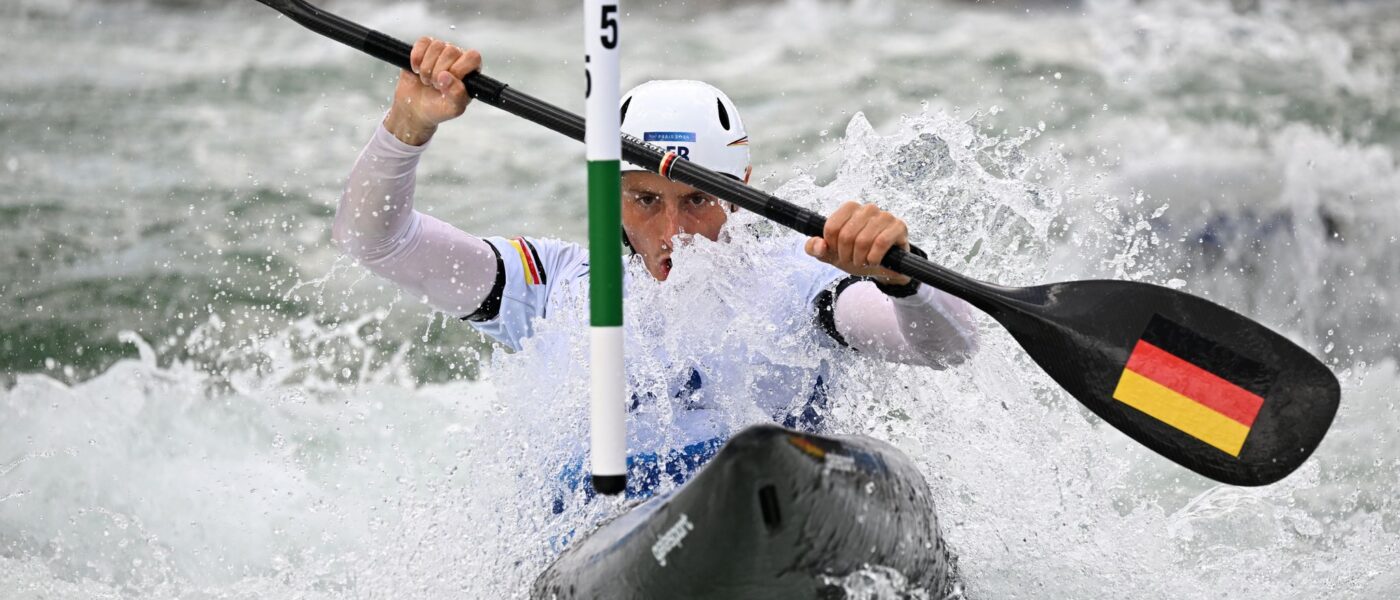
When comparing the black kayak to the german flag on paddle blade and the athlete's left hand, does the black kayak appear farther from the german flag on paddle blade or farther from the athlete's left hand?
the german flag on paddle blade

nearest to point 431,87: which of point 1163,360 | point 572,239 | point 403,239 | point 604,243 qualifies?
point 403,239

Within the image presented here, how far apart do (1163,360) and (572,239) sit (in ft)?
17.4

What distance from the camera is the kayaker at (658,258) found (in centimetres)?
273

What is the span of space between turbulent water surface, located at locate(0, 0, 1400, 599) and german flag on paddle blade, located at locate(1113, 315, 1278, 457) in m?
0.53

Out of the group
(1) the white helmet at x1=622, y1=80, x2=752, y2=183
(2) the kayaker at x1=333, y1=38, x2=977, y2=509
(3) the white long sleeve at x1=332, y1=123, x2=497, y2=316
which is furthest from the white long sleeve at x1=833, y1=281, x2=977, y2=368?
(3) the white long sleeve at x1=332, y1=123, x2=497, y2=316

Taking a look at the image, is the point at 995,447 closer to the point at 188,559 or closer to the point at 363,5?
the point at 188,559

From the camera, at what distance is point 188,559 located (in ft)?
15.1

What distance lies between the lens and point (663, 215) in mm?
2947

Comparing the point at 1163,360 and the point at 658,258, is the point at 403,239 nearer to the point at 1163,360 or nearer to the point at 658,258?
the point at 658,258

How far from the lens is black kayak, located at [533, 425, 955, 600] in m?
2.04

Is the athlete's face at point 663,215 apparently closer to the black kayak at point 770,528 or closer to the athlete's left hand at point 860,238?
the athlete's left hand at point 860,238

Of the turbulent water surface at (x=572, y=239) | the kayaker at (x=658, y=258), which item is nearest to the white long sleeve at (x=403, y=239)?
the kayaker at (x=658, y=258)

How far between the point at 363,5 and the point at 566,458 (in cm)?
764

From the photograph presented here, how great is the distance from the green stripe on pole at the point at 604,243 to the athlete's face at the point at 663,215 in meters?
0.81
